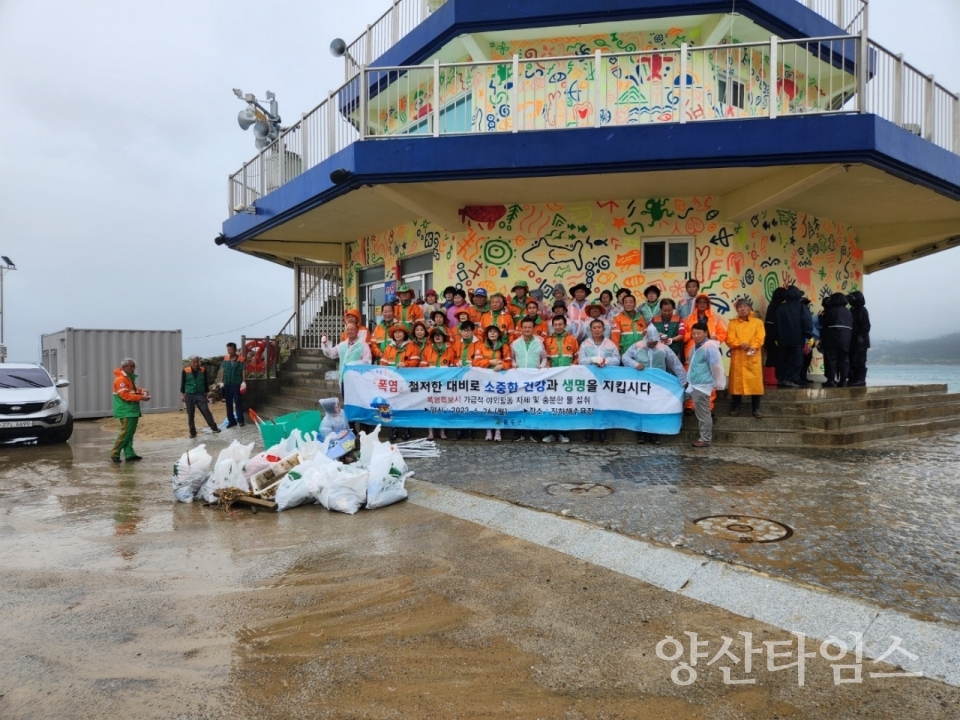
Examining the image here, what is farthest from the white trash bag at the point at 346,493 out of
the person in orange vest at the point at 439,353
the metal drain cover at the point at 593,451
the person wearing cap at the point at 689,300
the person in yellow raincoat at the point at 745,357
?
the person wearing cap at the point at 689,300

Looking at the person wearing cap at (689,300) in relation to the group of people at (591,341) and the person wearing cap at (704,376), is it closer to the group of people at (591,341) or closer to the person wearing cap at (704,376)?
the group of people at (591,341)

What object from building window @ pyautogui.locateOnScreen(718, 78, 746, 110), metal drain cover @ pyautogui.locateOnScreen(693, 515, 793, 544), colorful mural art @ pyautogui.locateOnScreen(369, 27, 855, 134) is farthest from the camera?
building window @ pyautogui.locateOnScreen(718, 78, 746, 110)

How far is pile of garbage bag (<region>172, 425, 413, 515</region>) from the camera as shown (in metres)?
6.03

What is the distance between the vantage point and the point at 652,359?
8812mm

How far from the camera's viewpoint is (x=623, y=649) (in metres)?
3.17

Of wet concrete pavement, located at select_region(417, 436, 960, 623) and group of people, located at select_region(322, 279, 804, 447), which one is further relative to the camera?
group of people, located at select_region(322, 279, 804, 447)

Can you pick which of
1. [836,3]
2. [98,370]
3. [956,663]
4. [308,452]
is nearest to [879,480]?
[956,663]

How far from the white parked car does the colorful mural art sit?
8771mm

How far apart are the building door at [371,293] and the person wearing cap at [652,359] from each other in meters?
7.50

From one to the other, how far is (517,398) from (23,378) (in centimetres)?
1058

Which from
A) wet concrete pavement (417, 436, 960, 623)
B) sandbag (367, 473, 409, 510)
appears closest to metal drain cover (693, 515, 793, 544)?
wet concrete pavement (417, 436, 960, 623)

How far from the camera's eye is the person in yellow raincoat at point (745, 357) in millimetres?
8885

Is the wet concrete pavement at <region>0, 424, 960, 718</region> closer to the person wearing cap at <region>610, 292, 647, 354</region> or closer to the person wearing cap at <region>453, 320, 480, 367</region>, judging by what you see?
the person wearing cap at <region>453, 320, 480, 367</region>

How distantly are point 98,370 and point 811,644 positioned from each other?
61.5ft
